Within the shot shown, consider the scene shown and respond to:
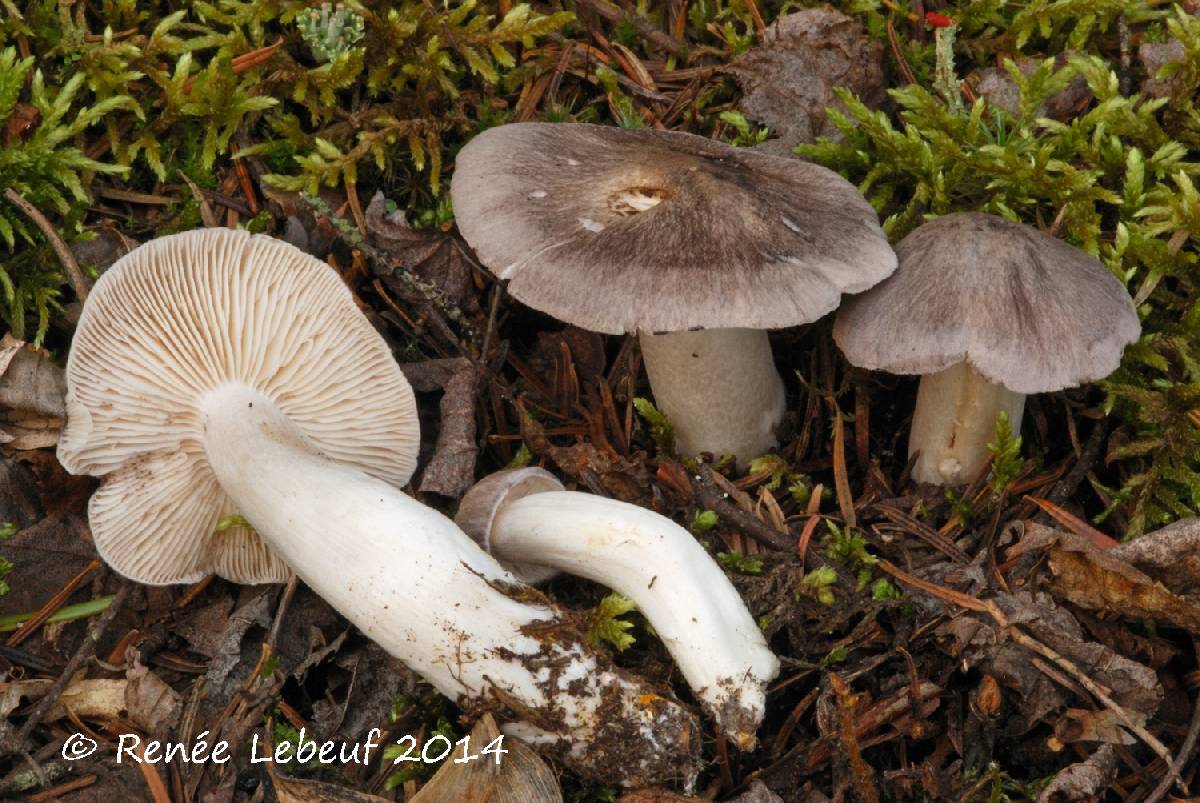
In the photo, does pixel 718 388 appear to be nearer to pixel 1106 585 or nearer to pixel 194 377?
pixel 1106 585

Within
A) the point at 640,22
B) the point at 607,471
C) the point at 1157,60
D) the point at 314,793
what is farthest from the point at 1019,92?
the point at 314,793

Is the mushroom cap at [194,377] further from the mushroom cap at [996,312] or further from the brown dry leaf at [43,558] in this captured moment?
the mushroom cap at [996,312]

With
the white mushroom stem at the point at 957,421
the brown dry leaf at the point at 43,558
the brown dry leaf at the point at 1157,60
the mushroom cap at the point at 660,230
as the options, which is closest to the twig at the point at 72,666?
the brown dry leaf at the point at 43,558

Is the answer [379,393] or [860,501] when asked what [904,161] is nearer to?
[860,501]

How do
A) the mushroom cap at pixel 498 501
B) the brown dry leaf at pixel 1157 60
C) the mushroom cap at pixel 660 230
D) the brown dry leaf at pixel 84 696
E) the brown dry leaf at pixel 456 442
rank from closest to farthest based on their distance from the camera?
the mushroom cap at pixel 660 230 < the brown dry leaf at pixel 84 696 < the mushroom cap at pixel 498 501 < the brown dry leaf at pixel 456 442 < the brown dry leaf at pixel 1157 60

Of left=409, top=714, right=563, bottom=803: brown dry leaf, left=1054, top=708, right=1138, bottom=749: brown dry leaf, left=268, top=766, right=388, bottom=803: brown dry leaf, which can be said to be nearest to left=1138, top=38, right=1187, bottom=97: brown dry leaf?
left=1054, top=708, right=1138, bottom=749: brown dry leaf

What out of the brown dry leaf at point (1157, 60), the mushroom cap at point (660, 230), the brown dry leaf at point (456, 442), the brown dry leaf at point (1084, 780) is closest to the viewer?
the brown dry leaf at point (1084, 780)

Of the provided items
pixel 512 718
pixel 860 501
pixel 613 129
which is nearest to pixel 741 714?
pixel 512 718

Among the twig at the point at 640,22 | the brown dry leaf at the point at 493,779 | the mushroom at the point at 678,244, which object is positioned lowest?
the brown dry leaf at the point at 493,779

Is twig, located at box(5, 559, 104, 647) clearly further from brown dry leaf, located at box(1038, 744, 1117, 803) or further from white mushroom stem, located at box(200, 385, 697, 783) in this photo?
brown dry leaf, located at box(1038, 744, 1117, 803)
